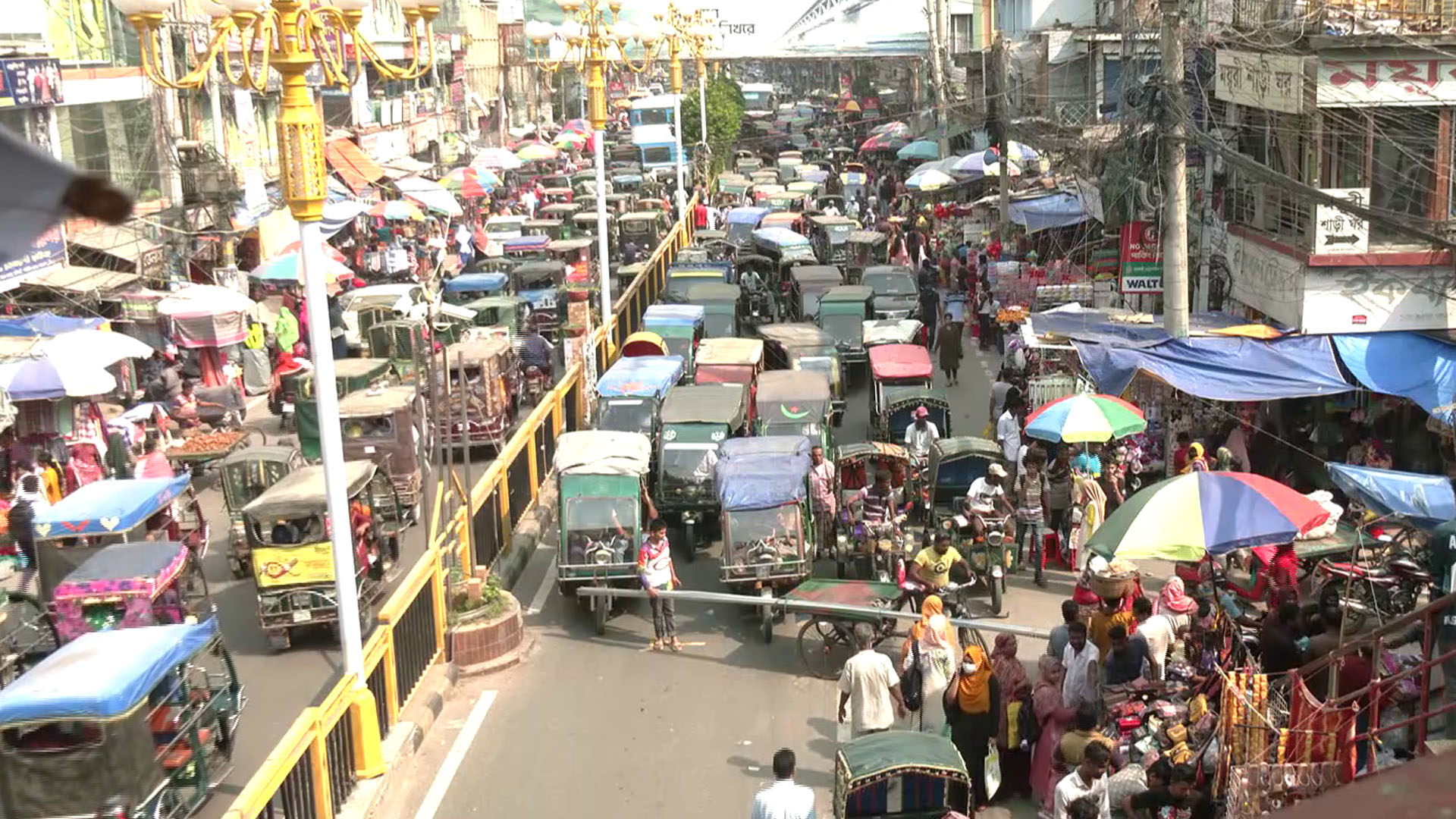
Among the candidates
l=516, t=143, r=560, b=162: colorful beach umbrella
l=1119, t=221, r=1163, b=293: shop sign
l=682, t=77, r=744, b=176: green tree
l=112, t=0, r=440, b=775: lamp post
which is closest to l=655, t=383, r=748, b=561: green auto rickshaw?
l=1119, t=221, r=1163, b=293: shop sign

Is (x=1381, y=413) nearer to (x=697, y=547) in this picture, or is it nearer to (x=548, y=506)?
(x=697, y=547)

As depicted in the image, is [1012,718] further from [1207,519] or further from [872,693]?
[1207,519]

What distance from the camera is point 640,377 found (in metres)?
21.3

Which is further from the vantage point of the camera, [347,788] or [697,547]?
[697,547]

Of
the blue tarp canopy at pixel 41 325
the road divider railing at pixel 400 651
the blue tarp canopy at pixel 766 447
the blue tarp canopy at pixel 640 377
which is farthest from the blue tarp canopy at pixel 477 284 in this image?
the blue tarp canopy at pixel 766 447

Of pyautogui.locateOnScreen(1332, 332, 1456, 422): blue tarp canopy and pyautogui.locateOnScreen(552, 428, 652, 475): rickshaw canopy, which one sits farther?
pyautogui.locateOnScreen(552, 428, 652, 475): rickshaw canopy

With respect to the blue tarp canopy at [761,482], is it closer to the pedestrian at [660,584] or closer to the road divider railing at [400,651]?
the pedestrian at [660,584]

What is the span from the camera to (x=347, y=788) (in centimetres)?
1165

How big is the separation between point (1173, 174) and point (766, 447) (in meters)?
5.49

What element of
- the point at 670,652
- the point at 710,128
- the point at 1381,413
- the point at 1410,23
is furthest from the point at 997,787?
the point at 710,128

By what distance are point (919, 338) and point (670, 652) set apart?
1342cm

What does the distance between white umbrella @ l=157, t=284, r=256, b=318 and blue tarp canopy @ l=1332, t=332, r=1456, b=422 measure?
53.4 ft

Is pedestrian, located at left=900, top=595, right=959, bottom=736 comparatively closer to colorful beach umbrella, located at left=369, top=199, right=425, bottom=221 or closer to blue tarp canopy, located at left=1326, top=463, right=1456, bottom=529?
blue tarp canopy, located at left=1326, top=463, right=1456, bottom=529

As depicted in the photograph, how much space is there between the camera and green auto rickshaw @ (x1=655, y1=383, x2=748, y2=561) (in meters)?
18.1
